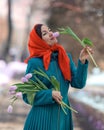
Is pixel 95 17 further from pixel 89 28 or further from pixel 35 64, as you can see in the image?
pixel 35 64

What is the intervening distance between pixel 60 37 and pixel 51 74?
1696 millimetres

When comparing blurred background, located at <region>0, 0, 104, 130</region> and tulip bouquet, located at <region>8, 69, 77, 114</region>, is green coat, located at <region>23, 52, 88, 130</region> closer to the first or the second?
tulip bouquet, located at <region>8, 69, 77, 114</region>

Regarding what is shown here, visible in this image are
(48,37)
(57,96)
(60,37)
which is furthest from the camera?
(60,37)

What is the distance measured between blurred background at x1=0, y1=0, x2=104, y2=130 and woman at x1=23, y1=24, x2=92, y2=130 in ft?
5.21

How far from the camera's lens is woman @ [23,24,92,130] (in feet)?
6.61

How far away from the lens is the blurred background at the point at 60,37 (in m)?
3.65

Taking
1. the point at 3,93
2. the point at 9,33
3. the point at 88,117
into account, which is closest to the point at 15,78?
the point at 3,93

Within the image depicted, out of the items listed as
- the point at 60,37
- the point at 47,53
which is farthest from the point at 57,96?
the point at 60,37

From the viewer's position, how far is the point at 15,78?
3654 mm

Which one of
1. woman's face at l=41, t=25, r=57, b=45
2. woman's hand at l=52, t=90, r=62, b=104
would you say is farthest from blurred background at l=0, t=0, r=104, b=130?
woman's hand at l=52, t=90, r=62, b=104

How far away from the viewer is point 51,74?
2.01m

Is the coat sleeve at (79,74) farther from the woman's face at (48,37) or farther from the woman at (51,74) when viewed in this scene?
the woman's face at (48,37)

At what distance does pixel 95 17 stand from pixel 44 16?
45cm

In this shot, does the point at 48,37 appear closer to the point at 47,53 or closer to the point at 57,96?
the point at 47,53
